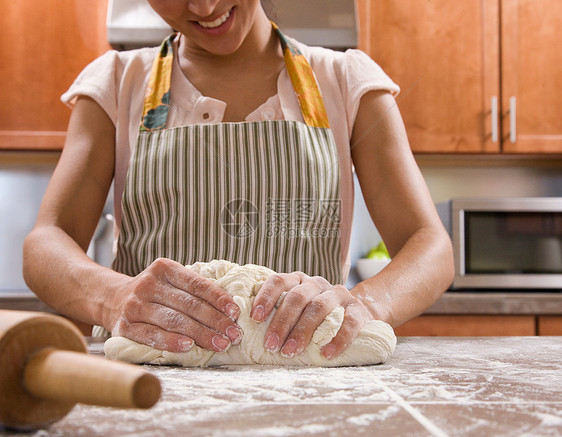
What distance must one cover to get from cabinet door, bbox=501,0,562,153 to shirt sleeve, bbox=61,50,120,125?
1.56 meters

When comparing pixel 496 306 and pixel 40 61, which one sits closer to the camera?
pixel 496 306

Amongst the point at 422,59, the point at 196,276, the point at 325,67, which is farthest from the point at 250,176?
the point at 422,59

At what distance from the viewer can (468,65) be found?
2.20m

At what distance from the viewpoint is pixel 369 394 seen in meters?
0.52

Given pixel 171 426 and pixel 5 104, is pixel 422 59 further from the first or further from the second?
pixel 171 426

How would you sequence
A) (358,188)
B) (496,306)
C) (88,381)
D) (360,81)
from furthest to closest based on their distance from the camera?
(358,188) → (496,306) → (360,81) → (88,381)

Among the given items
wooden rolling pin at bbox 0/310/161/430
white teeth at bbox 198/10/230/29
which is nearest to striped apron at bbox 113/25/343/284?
white teeth at bbox 198/10/230/29

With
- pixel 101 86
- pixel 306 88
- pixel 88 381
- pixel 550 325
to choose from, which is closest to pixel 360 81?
pixel 306 88

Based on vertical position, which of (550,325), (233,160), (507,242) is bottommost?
(550,325)

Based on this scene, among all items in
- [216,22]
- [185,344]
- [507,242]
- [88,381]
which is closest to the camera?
[88,381]

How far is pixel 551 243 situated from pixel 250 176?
142 cm

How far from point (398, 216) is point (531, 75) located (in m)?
1.41

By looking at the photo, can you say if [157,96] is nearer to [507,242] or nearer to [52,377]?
[52,377]

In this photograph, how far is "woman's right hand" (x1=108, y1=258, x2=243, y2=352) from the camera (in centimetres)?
69
